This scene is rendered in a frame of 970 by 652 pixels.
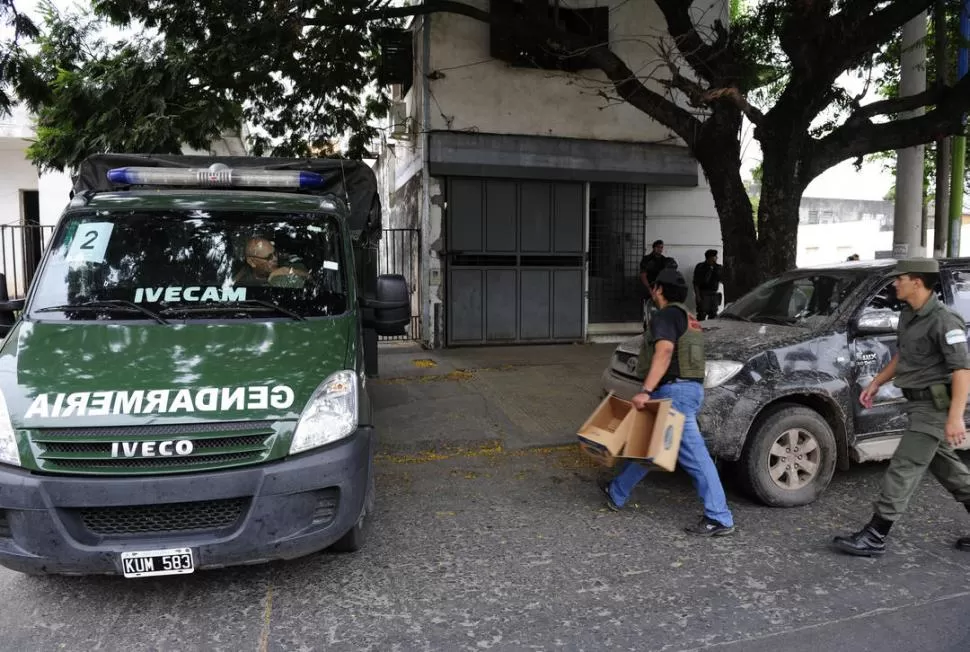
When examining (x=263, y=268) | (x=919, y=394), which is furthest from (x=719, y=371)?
(x=263, y=268)

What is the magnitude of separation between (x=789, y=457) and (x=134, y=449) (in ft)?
13.1

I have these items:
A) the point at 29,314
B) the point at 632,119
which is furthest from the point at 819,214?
the point at 29,314

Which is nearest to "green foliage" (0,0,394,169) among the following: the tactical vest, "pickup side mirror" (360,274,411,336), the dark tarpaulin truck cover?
the dark tarpaulin truck cover

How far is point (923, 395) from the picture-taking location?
12.7ft

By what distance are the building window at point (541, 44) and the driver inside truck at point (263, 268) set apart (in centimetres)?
716

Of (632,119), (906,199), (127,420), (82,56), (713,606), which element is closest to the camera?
(127,420)

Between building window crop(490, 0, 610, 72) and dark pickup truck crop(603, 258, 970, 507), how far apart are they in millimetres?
6789

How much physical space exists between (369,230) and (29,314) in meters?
3.47

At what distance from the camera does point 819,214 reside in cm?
4500

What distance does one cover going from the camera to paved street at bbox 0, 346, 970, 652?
314cm

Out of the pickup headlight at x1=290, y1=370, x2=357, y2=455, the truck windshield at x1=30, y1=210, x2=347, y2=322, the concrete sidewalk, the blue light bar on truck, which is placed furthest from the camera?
the concrete sidewalk

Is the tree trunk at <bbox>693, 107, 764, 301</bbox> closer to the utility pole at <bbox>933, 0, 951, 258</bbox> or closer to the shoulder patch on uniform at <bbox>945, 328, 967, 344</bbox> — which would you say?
the utility pole at <bbox>933, 0, 951, 258</bbox>

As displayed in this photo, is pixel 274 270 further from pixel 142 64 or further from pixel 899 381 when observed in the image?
pixel 142 64

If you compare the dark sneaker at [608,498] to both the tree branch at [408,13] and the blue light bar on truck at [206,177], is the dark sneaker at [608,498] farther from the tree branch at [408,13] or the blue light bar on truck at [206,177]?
the tree branch at [408,13]
